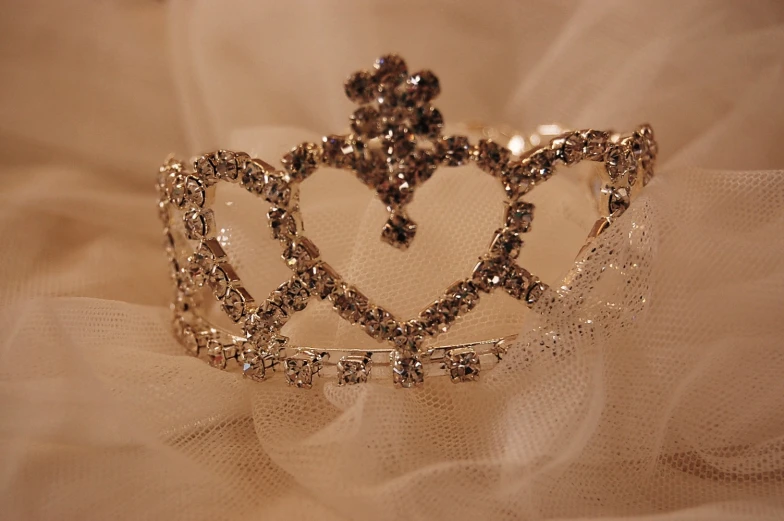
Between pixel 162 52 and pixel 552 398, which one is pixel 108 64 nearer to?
pixel 162 52

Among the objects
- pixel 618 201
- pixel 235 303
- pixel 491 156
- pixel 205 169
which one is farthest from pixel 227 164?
pixel 618 201

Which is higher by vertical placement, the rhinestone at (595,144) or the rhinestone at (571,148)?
the rhinestone at (595,144)

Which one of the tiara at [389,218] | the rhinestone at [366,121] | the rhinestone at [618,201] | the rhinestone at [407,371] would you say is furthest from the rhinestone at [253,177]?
the rhinestone at [618,201]

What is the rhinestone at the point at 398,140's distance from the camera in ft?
1.89

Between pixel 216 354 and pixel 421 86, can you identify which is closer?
pixel 421 86

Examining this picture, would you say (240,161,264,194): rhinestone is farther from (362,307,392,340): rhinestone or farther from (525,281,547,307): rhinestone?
(525,281,547,307): rhinestone

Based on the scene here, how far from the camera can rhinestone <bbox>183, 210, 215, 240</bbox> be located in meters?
0.66

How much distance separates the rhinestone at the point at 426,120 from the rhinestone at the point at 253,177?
5.9 inches

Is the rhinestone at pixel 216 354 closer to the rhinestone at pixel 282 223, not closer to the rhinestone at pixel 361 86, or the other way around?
the rhinestone at pixel 282 223

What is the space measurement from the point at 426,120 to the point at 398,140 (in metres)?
0.03

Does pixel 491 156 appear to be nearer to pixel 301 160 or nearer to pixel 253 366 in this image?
pixel 301 160

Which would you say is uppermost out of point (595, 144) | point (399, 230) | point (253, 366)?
point (595, 144)

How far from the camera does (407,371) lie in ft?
2.04

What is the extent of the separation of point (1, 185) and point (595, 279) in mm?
748
